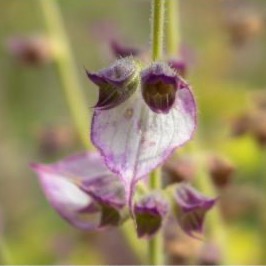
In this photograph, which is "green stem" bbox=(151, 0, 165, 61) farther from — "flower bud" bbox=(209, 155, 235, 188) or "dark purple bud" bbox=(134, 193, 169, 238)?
"flower bud" bbox=(209, 155, 235, 188)

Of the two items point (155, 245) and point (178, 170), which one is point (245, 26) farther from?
point (155, 245)

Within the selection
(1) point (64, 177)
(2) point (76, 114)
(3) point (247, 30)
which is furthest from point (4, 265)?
(3) point (247, 30)

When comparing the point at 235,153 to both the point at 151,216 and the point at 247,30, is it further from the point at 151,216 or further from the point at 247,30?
the point at 151,216

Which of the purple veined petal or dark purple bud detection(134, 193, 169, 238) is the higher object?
the purple veined petal

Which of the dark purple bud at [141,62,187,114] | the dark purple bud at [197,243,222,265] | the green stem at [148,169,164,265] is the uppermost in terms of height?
the dark purple bud at [141,62,187,114]

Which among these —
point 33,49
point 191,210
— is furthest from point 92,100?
point 191,210

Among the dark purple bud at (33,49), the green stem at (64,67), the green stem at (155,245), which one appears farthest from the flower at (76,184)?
the dark purple bud at (33,49)

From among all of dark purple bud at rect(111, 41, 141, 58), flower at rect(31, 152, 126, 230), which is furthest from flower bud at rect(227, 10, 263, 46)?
flower at rect(31, 152, 126, 230)
